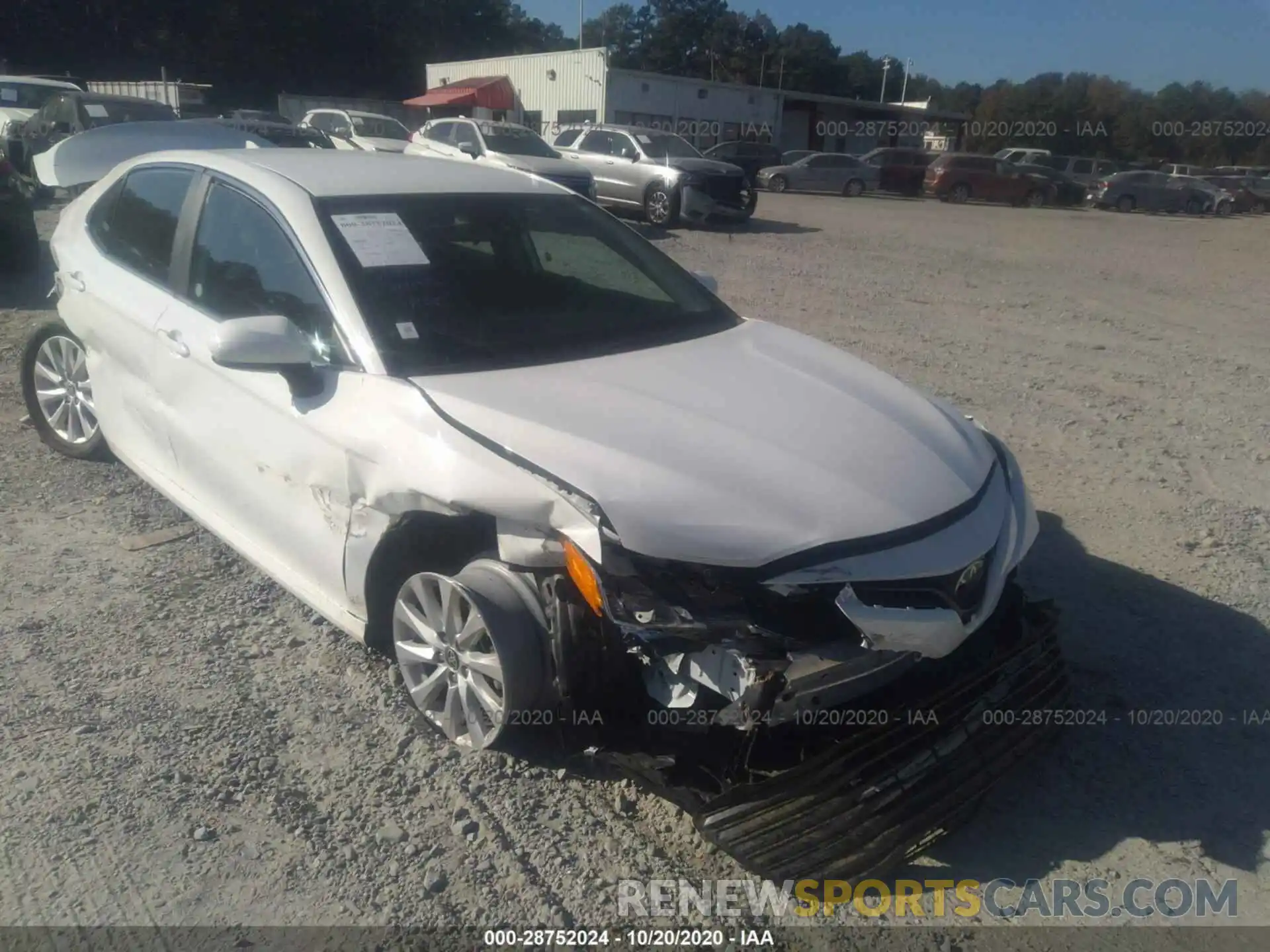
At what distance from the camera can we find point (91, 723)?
3162 mm

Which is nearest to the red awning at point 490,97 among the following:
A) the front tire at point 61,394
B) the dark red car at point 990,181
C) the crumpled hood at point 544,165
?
the dark red car at point 990,181

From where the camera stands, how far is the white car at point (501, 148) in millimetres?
15766

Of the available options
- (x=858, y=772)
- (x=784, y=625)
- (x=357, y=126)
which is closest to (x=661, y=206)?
(x=357, y=126)

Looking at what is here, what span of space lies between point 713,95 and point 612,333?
131ft

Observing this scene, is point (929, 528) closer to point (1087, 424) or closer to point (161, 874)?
point (161, 874)

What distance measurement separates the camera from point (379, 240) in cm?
343

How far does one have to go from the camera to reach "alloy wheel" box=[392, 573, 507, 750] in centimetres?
291

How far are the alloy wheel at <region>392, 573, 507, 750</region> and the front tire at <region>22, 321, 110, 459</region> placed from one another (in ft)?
8.12

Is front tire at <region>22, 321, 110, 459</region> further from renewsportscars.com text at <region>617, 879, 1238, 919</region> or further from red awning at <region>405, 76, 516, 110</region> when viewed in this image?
red awning at <region>405, 76, 516, 110</region>

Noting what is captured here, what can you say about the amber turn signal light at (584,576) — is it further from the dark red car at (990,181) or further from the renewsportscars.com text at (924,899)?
the dark red car at (990,181)

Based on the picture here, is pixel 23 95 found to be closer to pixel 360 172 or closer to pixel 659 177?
pixel 659 177

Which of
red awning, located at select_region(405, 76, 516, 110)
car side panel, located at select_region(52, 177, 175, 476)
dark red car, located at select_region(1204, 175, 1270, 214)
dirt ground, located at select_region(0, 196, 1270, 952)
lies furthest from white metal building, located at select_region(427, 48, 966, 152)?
dirt ground, located at select_region(0, 196, 1270, 952)

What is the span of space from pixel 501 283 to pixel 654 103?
36.3m

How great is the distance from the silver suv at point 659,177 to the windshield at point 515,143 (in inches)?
27.8
